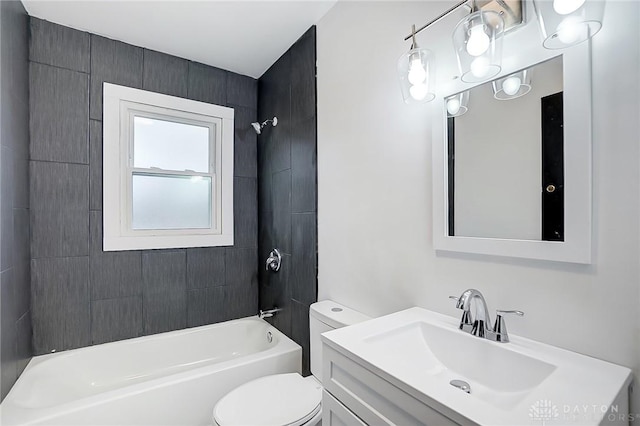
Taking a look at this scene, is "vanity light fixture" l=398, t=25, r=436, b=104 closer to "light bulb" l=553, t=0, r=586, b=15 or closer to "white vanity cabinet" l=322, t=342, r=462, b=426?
"light bulb" l=553, t=0, r=586, b=15

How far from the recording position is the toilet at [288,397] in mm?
1324

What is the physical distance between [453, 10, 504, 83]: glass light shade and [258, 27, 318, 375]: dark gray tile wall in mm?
1106

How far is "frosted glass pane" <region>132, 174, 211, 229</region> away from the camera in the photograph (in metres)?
2.25

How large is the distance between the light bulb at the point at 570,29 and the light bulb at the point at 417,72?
0.42m

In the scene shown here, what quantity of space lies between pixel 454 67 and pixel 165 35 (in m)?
1.99

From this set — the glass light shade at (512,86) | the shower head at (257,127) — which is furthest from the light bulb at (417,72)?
the shower head at (257,127)

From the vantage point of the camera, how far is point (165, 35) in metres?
2.09

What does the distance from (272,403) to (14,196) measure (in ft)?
5.77

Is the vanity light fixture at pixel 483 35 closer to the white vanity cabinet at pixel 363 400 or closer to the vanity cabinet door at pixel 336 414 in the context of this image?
the white vanity cabinet at pixel 363 400

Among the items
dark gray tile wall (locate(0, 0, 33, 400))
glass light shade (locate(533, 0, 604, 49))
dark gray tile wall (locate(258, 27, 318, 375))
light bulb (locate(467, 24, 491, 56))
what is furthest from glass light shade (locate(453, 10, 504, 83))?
dark gray tile wall (locate(0, 0, 33, 400))

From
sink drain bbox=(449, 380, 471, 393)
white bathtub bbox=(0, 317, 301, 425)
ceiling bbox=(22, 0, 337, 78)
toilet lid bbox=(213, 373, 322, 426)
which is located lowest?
white bathtub bbox=(0, 317, 301, 425)

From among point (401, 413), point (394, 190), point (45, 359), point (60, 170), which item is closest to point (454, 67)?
point (394, 190)

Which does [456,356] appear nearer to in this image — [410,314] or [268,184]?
[410,314]

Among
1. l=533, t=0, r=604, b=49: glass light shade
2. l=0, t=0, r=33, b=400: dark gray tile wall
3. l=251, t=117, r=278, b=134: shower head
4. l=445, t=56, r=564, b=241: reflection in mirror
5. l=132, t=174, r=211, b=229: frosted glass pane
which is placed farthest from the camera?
l=251, t=117, r=278, b=134: shower head
